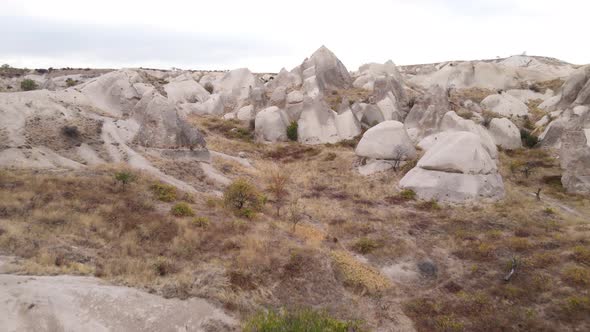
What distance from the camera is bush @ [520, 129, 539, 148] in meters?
40.0

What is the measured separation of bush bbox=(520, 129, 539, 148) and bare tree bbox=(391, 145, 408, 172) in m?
17.0

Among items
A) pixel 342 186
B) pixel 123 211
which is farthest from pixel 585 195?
pixel 123 211

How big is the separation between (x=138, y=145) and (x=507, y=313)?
24504 mm

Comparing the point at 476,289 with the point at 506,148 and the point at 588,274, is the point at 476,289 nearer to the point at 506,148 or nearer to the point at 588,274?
the point at 588,274

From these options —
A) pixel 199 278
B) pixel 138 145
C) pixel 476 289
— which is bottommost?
pixel 476 289

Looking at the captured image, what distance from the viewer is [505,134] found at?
40.3 meters

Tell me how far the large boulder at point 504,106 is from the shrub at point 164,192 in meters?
48.0

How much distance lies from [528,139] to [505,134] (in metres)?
2.40

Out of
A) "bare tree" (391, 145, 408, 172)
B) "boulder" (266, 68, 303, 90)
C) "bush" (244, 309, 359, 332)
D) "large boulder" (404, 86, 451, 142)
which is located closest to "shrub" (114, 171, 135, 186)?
"bush" (244, 309, 359, 332)

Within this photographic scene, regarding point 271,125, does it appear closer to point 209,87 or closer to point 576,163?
point 576,163

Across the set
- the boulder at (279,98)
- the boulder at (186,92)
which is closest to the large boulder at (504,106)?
the boulder at (279,98)

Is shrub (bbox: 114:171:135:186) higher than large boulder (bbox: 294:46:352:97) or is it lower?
lower

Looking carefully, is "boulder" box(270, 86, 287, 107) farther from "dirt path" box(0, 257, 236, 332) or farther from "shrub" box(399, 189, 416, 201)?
"dirt path" box(0, 257, 236, 332)

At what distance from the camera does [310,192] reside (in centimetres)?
2786
